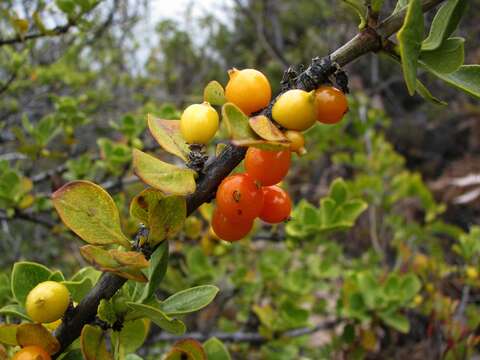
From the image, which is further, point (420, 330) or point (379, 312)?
point (420, 330)

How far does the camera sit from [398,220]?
2.66 meters

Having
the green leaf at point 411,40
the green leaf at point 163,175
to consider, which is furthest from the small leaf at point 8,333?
the green leaf at point 411,40

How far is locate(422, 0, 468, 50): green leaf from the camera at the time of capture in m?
0.47

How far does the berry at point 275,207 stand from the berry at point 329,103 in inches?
5.5

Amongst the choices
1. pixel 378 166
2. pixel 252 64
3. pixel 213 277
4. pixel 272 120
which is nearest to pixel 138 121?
pixel 213 277

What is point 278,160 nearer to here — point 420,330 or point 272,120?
point 272,120

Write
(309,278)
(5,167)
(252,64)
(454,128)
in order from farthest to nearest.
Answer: (252,64), (454,128), (309,278), (5,167)

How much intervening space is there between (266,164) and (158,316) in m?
0.23

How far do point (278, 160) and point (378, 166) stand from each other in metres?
2.37

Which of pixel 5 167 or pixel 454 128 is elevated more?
pixel 5 167

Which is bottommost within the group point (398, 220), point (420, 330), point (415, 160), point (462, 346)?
point (415, 160)

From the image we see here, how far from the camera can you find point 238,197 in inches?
20.3

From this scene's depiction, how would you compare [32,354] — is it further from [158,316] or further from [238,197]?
[238,197]

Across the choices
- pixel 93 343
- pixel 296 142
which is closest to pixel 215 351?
pixel 93 343
